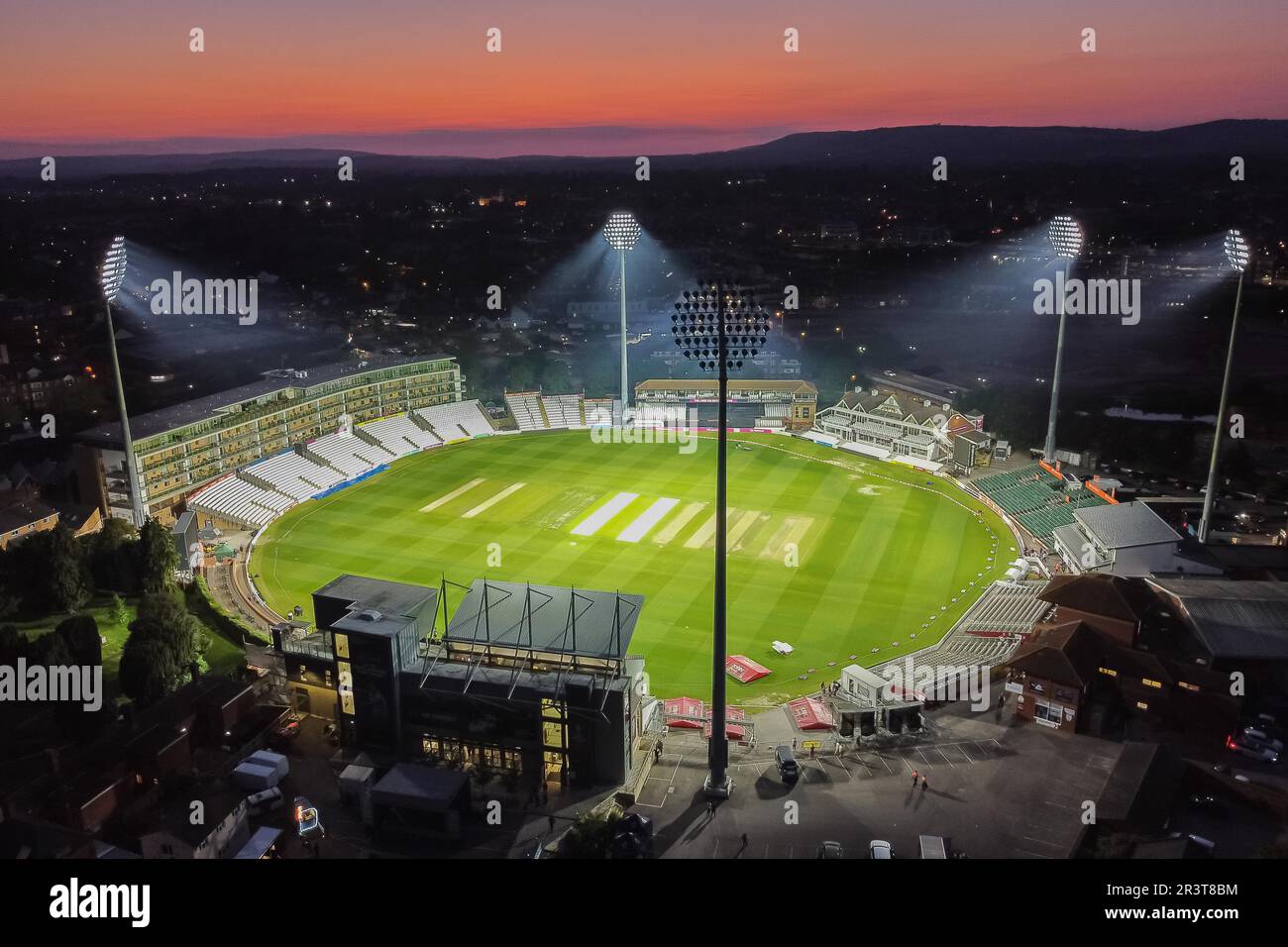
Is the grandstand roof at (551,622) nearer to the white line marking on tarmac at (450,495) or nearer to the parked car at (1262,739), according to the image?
the parked car at (1262,739)

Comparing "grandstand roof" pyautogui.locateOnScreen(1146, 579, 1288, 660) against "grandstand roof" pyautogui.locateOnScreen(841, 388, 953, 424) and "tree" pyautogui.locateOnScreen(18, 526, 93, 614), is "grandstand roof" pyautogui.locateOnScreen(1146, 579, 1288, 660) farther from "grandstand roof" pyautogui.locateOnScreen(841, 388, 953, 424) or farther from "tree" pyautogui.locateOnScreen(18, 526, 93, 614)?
"tree" pyautogui.locateOnScreen(18, 526, 93, 614)

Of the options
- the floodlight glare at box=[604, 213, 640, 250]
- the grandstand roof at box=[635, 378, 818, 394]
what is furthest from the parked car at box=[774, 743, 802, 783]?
the floodlight glare at box=[604, 213, 640, 250]

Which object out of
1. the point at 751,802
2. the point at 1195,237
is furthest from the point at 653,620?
the point at 1195,237

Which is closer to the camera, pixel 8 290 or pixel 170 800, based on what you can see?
pixel 170 800

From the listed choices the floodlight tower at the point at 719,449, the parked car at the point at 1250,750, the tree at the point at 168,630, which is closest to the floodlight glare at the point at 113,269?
the tree at the point at 168,630

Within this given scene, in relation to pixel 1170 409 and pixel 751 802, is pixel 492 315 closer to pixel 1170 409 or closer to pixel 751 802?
pixel 1170 409
